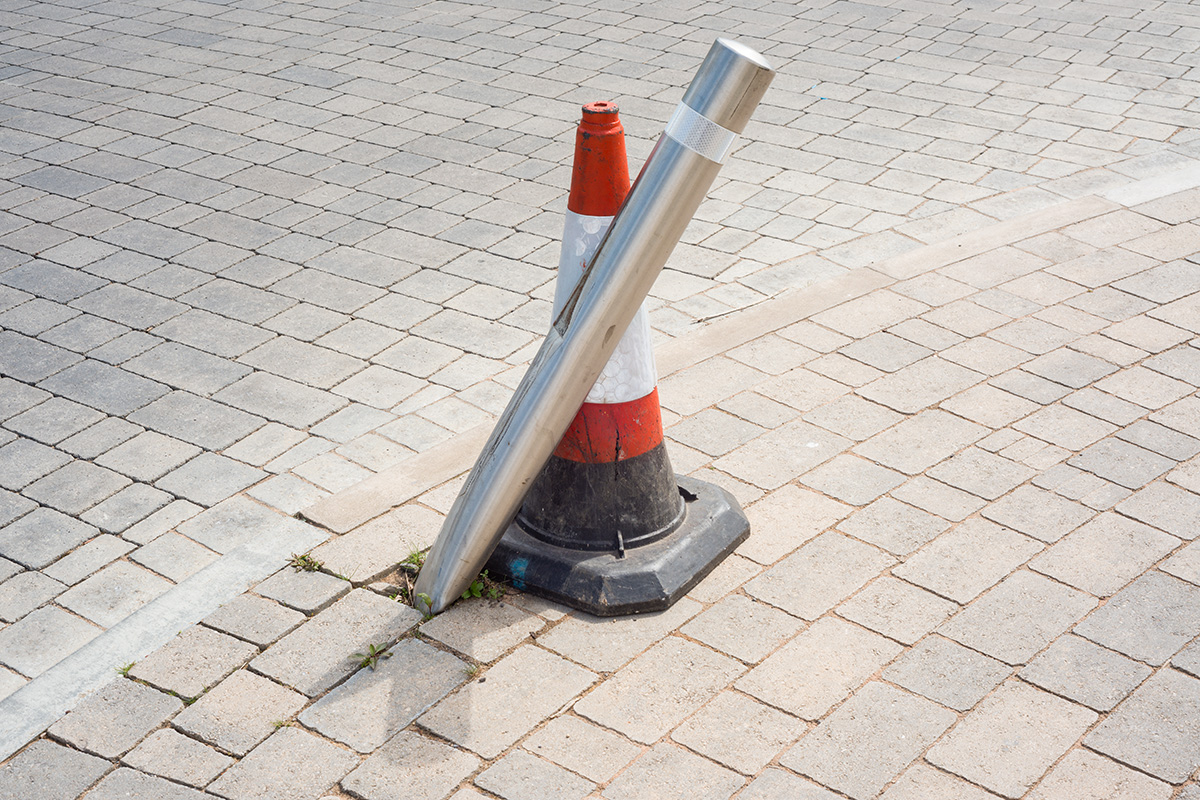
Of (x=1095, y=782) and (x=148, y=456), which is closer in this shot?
(x=1095, y=782)

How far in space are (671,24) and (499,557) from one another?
6658 mm

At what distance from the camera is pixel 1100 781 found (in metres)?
2.81

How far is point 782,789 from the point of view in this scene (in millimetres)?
2801

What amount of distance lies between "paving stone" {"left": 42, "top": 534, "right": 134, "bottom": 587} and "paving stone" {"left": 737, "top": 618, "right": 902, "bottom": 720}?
7.02 ft

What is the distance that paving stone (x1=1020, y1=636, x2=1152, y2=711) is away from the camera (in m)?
3.07

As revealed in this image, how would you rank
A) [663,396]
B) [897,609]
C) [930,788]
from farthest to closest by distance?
[663,396] < [897,609] < [930,788]

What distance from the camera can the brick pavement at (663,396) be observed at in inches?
118

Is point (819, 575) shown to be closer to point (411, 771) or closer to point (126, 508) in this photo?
point (411, 771)

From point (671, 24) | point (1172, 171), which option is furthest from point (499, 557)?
point (671, 24)

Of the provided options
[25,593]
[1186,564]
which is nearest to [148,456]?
[25,593]

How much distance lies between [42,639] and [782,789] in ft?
7.33

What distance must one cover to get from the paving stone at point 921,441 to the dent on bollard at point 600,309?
139 centimetres

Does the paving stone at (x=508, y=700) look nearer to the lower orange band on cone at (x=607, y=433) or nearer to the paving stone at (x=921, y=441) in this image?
the lower orange band on cone at (x=607, y=433)

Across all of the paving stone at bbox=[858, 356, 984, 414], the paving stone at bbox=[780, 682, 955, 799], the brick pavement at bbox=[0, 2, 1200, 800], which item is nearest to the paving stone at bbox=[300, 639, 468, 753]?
the brick pavement at bbox=[0, 2, 1200, 800]
